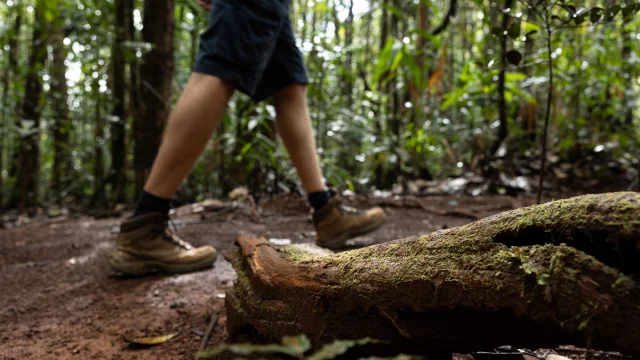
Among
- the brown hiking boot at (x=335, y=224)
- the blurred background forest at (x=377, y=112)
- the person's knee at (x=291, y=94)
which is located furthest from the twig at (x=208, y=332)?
the blurred background forest at (x=377, y=112)

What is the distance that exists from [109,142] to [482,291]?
242 inches

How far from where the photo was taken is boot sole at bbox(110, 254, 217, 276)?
88.7 inches

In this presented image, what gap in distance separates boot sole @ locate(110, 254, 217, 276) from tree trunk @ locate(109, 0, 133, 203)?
3040mm

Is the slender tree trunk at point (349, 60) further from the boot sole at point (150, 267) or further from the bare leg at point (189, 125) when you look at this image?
the boot sole at point (150, 267)

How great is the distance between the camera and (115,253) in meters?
2.28

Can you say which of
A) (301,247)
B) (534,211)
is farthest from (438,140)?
(534,211)

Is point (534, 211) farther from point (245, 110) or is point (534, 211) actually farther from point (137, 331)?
point (245, 110)

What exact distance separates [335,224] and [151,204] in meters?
0.97

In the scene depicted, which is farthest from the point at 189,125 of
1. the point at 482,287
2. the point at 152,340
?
the point at 482,287

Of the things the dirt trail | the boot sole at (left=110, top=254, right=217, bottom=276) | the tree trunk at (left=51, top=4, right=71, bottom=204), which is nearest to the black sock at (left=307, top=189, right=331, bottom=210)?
the dirt trail

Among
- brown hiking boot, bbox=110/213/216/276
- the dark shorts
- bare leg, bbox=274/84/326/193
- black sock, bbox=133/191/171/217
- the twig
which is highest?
the dark shorts

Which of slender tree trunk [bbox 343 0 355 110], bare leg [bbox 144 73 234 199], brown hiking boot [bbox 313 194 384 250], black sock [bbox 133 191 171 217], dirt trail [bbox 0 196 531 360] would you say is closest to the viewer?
dirt trail [bbox 0 196 531 360]

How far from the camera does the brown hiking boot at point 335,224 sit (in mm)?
2648

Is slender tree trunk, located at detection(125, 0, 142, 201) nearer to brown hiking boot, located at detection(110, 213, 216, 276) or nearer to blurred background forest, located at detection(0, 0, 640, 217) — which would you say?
blurred background forest, located at detection(0, 0, 640, 217)
